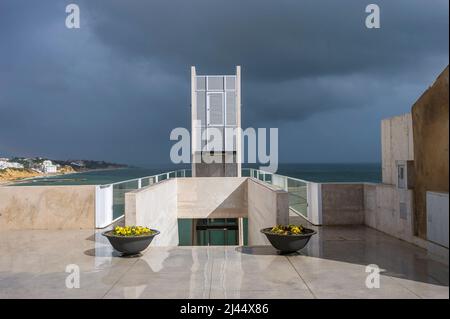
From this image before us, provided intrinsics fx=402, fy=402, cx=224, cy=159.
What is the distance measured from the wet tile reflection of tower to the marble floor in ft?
65.7

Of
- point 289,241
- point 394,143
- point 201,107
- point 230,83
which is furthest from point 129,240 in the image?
point 230,83

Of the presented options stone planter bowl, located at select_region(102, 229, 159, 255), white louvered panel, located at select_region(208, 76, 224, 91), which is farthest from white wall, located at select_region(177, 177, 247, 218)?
stone planter bowl, located at select_region(102, 229, 159, 255)

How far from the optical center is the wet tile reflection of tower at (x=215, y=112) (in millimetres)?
30953

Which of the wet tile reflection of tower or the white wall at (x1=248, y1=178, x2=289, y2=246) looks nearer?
the white wall at (x1=248, y1=178, x2=289, y2=246)

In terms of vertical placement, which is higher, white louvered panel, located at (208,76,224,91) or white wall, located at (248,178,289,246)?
white louvered panel, located at (208,76,224,91)

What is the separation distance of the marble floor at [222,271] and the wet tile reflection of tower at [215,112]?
2003 cm

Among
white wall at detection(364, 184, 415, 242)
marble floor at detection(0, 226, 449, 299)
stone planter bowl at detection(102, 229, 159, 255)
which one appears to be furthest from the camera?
white wall at detection(364, 184, 415, 242)

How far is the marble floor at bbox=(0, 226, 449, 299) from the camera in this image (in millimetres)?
6707

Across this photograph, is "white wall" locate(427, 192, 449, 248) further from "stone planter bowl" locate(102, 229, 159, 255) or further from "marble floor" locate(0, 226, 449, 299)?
"stone planter bowl" locate(102, 229, 159, 255)

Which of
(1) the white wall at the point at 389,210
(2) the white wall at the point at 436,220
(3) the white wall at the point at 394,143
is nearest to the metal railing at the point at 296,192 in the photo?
(1) the white wall at the point at 389,210

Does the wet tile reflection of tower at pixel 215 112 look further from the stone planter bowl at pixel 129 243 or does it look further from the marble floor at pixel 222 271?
the stone planter bowl at pixel 129 243

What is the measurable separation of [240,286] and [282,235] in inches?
101

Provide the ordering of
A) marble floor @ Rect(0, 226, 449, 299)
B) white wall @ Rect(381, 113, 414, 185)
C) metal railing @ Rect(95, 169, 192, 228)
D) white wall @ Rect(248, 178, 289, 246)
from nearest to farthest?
1. marble floor @ Rect(0, 226, 449, 299)
2. white wall @ Rect(248, 178, 289, 246)
3. white wall @ Rect(381, 113, 414, 185)
4. metal railing @ Rect(95, 169, 192, 228)
